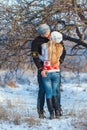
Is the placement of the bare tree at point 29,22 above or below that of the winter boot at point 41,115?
above

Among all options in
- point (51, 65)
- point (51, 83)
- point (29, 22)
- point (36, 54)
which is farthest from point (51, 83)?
point (29, 22)

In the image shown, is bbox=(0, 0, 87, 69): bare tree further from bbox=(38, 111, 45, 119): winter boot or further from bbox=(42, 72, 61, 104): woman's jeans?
bbox=(38, 111, 45, 119): winter boot

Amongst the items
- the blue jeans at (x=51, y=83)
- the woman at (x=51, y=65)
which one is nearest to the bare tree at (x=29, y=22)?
the woman at (x=51, y=65)

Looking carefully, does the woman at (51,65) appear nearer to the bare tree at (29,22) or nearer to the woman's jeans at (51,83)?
the woman's jeans at (51,83)

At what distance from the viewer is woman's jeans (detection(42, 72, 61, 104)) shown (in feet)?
23.3

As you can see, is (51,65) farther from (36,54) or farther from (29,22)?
(29,22)

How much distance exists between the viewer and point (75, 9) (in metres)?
11.8

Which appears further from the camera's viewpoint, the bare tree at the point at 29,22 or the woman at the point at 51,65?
the bare tree at the point at 29,22

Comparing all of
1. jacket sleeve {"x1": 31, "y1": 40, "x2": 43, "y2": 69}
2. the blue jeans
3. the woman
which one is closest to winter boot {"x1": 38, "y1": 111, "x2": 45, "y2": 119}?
the woman

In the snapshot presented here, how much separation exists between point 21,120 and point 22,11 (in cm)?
659

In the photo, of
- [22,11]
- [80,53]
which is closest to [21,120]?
[22,11]

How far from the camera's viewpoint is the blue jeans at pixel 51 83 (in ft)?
23.3

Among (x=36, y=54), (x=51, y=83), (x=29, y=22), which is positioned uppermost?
(x=36, y=54)

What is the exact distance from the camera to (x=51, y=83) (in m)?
7.23
